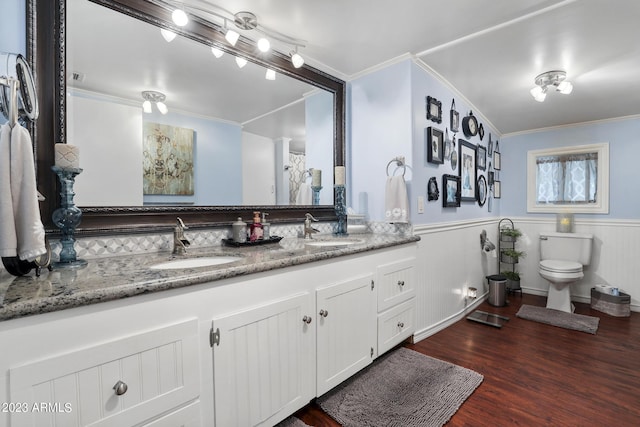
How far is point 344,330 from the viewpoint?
164 centimetres

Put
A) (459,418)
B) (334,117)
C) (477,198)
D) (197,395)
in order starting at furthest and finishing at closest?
1. (477,198)
2. (334,117)
3. (459,418)
4. (197,395)

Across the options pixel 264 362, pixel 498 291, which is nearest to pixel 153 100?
pixel 264 362

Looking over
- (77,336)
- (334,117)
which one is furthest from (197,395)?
(334,117)

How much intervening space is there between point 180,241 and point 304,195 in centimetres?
107

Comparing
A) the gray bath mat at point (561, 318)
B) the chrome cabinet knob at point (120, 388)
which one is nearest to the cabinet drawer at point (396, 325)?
the chrome cabinet knob at point (120, 388)

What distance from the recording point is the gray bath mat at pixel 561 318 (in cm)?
264

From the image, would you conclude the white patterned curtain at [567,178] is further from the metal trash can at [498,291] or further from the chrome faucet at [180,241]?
the chrome faucet at [180,241]

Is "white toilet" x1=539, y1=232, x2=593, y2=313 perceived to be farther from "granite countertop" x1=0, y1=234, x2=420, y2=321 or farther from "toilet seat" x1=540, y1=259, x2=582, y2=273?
"granite countertop" x1=0, y1=234, x2=420, y2=321

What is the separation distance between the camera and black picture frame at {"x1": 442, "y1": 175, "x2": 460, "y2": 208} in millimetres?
2592

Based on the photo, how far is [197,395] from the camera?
104 centimetres

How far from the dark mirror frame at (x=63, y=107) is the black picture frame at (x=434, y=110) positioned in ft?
4.63

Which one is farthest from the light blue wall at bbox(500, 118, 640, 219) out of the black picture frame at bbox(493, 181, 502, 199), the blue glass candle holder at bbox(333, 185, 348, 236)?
the blue glass candle holder at bbox(333, 185, 348, 236)

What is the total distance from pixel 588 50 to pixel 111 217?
3139 millimetres

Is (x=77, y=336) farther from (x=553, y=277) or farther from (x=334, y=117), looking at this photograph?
(x=553, y=277)
